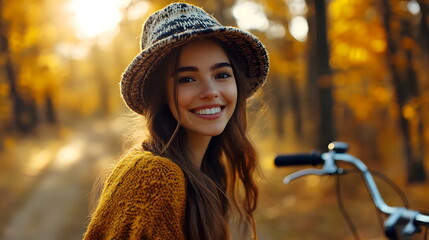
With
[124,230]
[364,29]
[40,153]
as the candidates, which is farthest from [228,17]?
[124,230]

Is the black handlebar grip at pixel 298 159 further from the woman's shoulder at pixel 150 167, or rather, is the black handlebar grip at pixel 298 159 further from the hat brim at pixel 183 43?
the woman's shoulder at pixel 150 167

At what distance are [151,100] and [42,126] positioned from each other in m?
24.0

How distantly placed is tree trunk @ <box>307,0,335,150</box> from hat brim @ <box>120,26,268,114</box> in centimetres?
765

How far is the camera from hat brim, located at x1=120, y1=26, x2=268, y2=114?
2.08 m

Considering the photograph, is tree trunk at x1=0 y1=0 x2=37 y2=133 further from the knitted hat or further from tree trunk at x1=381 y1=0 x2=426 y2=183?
the knitted hat

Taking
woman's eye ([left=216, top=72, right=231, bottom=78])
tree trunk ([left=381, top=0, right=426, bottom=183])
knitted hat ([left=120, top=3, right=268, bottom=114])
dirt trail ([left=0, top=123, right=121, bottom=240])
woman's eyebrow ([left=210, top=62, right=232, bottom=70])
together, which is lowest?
dirt trail ([left=0, top=123, right=121, bottom=240])

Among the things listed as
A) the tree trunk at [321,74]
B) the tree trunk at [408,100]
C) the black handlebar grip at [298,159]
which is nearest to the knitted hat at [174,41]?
the black handlebar grip at [298,159]

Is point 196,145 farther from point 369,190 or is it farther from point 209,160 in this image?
point 369,190

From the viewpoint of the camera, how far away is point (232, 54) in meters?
2.51

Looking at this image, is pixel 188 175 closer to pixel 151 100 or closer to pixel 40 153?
pixel 151 100

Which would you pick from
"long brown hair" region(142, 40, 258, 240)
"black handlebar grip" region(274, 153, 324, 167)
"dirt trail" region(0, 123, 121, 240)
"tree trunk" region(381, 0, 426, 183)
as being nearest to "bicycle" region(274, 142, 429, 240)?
"black handlebar grip" region(274, 153, 324, 167)

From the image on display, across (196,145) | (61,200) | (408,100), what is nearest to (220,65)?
(196,145)

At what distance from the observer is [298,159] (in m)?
2.84

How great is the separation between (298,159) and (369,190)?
21.4 inches
